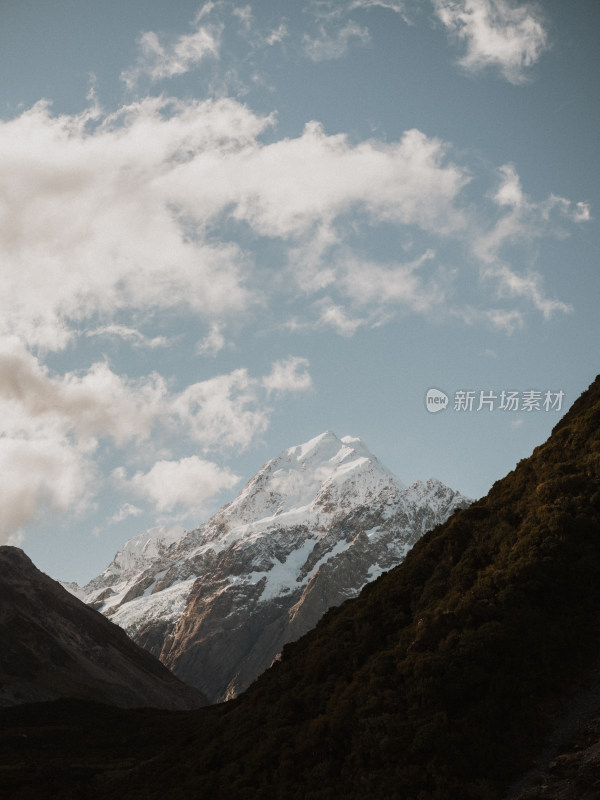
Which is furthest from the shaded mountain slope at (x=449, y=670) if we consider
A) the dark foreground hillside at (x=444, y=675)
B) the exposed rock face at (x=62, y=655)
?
the exposed rock face at (x=62, y=655)

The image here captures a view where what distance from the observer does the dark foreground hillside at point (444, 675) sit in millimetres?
18391

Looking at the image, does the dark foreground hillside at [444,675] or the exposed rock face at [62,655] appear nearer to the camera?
the dark foreground hillside at [444,675]

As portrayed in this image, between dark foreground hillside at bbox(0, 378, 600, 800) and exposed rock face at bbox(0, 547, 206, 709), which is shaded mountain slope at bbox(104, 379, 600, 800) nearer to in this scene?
dark foreground hillside at bbox(0, 378, 600, 800)

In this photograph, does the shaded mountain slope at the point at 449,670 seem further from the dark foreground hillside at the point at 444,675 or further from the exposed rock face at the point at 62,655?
the exposed rock face at the point at 62,655

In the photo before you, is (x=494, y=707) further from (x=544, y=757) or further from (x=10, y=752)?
(x=10, y=752)

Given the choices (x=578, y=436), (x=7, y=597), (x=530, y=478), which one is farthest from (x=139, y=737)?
(x=7, y=597)

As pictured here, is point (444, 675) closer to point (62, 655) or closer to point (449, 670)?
point (449, 670)

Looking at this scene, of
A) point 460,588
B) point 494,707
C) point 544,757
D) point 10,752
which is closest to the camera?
point 544,757

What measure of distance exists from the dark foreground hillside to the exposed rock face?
2592 inches

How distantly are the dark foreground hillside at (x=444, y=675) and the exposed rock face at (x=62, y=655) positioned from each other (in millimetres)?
65832

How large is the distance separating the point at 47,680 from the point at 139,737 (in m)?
52.7

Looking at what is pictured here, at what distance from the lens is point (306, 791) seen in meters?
20.1

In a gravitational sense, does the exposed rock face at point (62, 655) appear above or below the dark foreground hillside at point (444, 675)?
above

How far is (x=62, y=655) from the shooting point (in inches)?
4151
